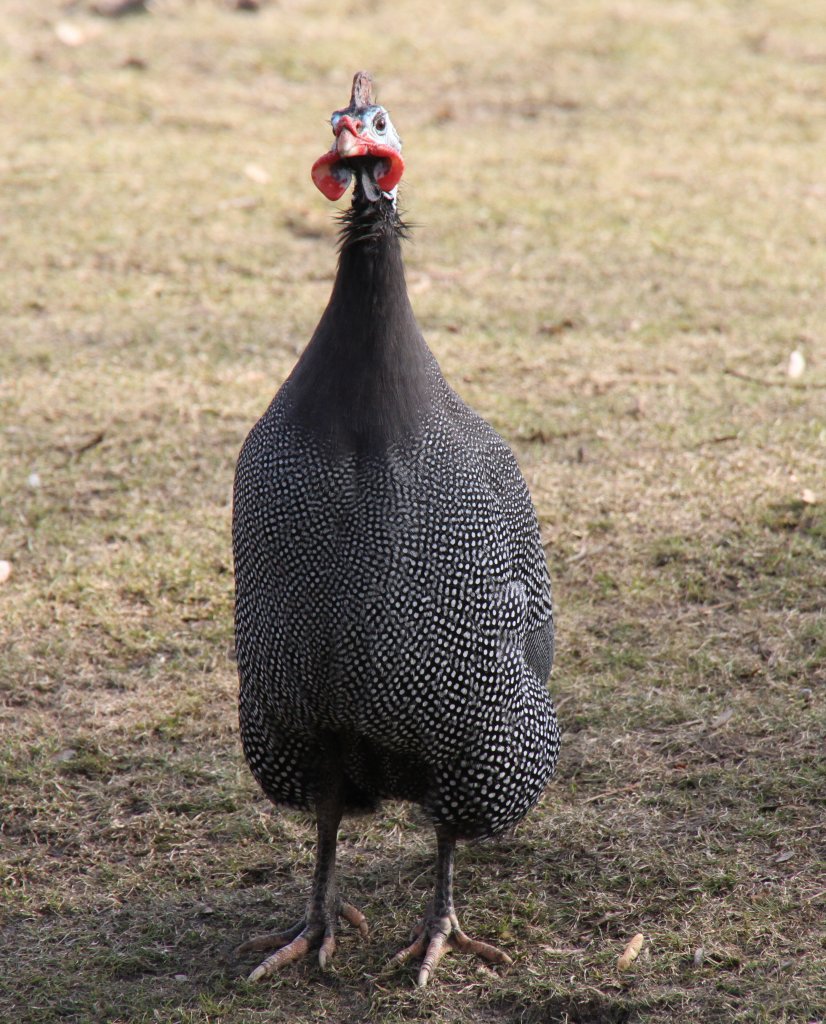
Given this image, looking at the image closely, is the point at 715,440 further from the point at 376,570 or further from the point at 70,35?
the point at 70,35

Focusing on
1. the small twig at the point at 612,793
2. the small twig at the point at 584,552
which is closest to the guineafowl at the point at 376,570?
the small twig at the point at 612,793

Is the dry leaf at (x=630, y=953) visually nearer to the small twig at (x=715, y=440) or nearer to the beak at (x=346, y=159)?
the beak at (x=346, y=159)

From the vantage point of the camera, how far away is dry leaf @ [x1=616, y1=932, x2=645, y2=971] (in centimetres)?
299

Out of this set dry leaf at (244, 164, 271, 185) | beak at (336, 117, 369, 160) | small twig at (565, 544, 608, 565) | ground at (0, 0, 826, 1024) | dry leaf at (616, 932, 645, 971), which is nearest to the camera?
beak at (336, 117, 369, 160)

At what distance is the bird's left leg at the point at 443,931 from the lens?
120 inches

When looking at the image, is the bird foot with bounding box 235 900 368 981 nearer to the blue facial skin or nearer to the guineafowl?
the guineafowl

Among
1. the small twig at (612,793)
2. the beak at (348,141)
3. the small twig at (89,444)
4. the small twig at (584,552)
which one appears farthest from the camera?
the small twig at (89,444)

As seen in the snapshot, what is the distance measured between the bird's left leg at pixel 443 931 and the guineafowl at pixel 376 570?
44 millimetres

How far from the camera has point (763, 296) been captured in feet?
22.1

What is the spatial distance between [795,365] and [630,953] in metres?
3.65

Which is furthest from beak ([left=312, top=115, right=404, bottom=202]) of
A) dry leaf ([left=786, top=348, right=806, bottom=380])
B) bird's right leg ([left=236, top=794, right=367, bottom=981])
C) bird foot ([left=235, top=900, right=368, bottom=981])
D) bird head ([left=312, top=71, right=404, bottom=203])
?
dry leaf ([left=786, top=348, right=806, bottom=380])

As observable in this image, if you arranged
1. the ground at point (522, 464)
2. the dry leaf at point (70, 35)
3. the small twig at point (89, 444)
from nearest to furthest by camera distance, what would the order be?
the ground at point (522, 464) < the small twig at point (89, 444) < the dry leaf at point (70, 35)

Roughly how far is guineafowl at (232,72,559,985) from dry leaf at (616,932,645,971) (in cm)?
41

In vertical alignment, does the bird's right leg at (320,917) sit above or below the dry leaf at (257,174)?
below
